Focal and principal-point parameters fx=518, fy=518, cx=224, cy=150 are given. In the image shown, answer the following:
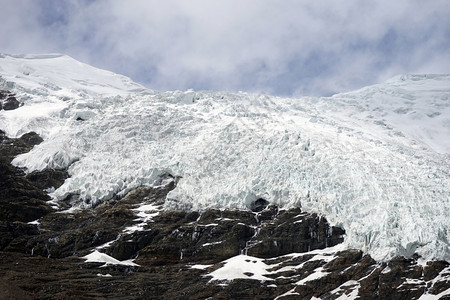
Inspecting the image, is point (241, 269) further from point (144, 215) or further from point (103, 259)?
point (144, 215)

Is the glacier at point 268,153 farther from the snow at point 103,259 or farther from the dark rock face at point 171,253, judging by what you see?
the snow at point 103,259

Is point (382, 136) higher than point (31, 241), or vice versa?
point (382, 136)

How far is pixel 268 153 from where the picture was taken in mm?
96812

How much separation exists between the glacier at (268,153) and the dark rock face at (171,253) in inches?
108

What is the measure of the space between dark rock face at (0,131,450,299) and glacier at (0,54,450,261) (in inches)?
108

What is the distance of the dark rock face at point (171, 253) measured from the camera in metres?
Result: 68.9

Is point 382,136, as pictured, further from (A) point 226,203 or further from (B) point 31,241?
(B) point 31,241

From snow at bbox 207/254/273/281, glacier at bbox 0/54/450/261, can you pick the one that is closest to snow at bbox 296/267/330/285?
snow at bbox 207/254/273/281

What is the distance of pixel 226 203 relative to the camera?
89562 mm

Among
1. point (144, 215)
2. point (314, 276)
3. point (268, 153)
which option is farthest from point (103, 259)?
point (268, 153)

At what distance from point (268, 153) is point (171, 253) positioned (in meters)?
26.7

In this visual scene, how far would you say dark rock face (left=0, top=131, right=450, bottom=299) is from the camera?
68875 millimetres

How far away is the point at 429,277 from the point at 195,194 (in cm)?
4069

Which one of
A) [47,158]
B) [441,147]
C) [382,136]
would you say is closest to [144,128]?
[47,158]
